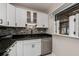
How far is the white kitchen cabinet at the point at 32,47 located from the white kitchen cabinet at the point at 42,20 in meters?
0.97

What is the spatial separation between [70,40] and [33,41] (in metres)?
1.42

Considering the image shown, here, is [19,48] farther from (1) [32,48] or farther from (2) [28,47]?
(1) [32,48]

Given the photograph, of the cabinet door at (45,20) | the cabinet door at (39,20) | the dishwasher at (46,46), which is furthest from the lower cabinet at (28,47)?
the cabinet door at (45,20)

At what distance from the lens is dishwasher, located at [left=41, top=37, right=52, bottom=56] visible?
3428mm

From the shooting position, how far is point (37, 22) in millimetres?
3930

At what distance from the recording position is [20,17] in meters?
3.48

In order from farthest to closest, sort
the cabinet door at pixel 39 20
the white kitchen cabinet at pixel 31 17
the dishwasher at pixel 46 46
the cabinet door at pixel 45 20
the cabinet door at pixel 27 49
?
the cabinet door at pixel 45 20 → the cabinet door at pixel 39 20 → the white kitchen cabinet at pixel 31 17 → the dishwasher at pixel 46 46 → the cabinet door at pixel 27 49

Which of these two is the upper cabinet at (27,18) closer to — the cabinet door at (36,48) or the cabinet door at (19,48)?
the cabinet door at (19,48)

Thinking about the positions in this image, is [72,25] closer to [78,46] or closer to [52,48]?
[78,46]

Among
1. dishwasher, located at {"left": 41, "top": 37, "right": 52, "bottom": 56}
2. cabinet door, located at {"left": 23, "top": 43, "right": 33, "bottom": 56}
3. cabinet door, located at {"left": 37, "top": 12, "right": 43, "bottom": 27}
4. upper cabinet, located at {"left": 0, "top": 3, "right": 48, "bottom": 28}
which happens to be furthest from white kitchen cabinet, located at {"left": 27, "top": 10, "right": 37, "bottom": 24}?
cabinet door, located at {"left": 23, "top": 43, "right": 33, "bottom": 56}

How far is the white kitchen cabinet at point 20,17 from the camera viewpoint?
11.1ft

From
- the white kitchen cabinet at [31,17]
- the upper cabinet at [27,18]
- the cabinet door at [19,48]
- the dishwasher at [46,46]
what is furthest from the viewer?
the white kitchen cabinet at [31,17]

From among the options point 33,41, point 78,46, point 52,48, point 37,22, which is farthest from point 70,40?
point 37,22

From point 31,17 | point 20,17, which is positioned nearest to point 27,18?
point 31,17
